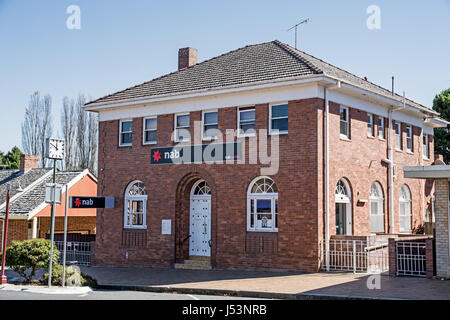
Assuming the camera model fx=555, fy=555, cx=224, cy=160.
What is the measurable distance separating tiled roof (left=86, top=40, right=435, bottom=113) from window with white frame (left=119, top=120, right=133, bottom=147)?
1067 millimetres

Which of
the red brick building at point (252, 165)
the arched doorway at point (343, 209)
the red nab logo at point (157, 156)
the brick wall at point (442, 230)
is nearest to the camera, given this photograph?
the brick wall at point (442, 230)

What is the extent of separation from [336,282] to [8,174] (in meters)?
26.4

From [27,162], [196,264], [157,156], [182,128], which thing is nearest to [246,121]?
[182,128]

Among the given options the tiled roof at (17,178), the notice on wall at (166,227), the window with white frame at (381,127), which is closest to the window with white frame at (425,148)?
the window with white frame at (381,127)

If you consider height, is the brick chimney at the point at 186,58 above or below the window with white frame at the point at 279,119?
above

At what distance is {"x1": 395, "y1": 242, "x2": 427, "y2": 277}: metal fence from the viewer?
1692cm

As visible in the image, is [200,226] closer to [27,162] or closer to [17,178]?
[17,178]

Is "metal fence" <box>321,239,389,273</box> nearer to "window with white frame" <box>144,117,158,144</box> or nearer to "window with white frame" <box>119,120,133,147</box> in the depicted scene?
"window with white frame" <box>144,117,158,144</box>

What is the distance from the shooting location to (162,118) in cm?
2270

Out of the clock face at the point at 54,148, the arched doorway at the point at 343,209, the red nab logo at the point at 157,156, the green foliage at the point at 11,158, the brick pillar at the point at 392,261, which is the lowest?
the brick pillar at the point at 392,261

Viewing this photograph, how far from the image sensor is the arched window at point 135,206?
22.9 meters

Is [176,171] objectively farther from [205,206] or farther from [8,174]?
[8,174]

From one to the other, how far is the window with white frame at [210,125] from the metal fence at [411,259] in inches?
314

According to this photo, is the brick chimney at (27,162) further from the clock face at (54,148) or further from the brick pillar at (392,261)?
the brick pillar at (392,261)
